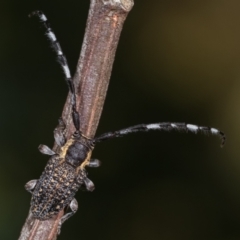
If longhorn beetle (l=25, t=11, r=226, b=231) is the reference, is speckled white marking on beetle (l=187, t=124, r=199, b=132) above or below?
above

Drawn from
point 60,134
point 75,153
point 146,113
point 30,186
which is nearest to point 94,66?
point 60,134

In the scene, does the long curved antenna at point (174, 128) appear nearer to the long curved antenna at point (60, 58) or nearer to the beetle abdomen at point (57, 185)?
the beetle abdomen at point (57, 185)

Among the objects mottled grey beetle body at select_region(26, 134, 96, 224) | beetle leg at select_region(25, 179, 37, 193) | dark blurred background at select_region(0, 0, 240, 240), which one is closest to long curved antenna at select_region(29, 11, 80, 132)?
mottled grey beetle body at select_region(26, 134, 96, 224)

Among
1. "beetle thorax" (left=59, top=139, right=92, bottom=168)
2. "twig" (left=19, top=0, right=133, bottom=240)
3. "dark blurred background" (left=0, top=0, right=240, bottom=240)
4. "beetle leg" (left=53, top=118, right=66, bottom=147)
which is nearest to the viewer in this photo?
"twig" (left=19, top=0, right=133, bottom=240)

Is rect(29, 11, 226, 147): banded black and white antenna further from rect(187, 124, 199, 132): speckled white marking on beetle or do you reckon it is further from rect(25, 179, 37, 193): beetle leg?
rect(25, 179, 37, 193): beetle leg

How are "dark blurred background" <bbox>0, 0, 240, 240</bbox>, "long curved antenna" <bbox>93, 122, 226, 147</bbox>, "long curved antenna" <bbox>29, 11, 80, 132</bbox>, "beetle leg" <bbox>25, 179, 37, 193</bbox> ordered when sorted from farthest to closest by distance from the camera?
"dark blurred background" <bbox>0, 0, 240, 240</bbox>
"beetle leg" <bbox>25, 179, 37, 193</bbox>
"long curved antenna" <bbox>93, 122, 226, 147</bbox>
"long curved antenna" <bbox>29, 11, 80, 132</bbox>

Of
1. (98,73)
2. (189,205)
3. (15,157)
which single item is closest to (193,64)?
(189,205)

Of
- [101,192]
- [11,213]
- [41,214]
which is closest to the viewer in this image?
[41,214]

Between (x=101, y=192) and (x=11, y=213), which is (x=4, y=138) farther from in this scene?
(x=101, y=192)
